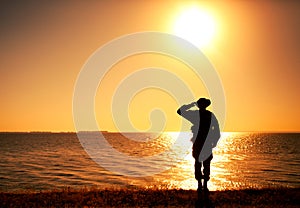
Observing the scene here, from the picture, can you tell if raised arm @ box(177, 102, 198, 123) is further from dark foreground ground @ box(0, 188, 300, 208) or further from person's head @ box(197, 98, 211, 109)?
dark foreground ground @ box(0, 188, 300, 208)

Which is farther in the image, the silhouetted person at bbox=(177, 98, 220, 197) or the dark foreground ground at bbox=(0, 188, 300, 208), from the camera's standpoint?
the dark foreground ground at bbox=(0, 188, 300, 208)

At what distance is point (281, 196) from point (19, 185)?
29120 millimetres

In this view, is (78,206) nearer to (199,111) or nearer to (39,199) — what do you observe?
(39,199)

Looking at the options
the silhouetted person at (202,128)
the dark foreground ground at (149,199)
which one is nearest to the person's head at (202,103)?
the silhouetted person at (202,128)

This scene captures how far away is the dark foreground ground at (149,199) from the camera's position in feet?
53.8

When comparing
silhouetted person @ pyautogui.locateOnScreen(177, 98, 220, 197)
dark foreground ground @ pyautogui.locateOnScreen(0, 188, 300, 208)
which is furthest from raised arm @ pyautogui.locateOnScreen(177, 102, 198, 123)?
dark foreground ground @ pyautogui.locateOnScreen(0, 188, 300, 208)

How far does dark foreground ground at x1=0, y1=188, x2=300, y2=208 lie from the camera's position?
16.4 meters

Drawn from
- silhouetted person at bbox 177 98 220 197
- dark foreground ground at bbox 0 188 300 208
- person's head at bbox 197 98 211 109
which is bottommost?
dark foreground ground at bbox 0 188 300 208

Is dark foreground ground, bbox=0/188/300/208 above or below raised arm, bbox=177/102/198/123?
below

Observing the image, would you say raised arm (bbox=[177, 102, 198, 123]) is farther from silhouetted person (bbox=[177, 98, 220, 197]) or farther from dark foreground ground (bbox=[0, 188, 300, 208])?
dark foreground ground (bbox=[0, 188, 300, 208])

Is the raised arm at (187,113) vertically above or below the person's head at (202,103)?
below

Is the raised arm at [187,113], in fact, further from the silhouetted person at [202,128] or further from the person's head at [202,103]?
the person's head at [202,103]

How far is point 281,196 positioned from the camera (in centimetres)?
1872

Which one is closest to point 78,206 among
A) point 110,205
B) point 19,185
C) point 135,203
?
point 110,205
